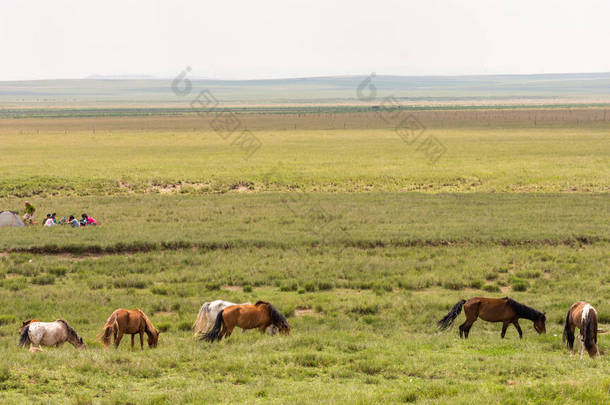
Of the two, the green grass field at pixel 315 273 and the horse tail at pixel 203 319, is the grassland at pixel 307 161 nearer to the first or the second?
the green grass field at pixel 315 273

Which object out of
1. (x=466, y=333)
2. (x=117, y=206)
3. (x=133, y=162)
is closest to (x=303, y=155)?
(x=133, y=162)

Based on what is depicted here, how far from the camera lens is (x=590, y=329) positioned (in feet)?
35.6

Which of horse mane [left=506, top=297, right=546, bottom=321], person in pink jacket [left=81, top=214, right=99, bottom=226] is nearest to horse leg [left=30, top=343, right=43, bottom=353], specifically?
horse mane [left=506, top=297, right=546, bottom=321]

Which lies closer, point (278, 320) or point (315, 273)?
point (278, 320)

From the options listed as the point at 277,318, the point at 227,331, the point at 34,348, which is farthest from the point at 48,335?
the point at 277,318

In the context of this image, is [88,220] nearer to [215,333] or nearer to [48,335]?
[48,335]

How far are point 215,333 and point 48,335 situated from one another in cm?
309

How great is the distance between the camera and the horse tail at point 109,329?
39.2ft

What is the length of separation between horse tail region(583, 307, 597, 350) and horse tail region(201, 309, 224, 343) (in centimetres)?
663

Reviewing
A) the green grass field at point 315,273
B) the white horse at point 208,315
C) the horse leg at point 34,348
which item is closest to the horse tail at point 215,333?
the green grass field at point 315,273

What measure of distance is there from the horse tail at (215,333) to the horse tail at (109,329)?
169 centimetres

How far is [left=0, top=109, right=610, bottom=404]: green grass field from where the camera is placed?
965 centimetres

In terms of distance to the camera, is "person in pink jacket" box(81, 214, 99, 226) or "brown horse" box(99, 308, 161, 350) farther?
"person in pink jacket" box(81, 214, 99, 226)

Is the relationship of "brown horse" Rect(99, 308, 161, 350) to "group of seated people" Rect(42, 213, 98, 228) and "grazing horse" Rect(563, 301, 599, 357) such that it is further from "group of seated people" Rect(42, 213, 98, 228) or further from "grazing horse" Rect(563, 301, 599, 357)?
"group of seated people" Rect(42, 213, 98, 228)
